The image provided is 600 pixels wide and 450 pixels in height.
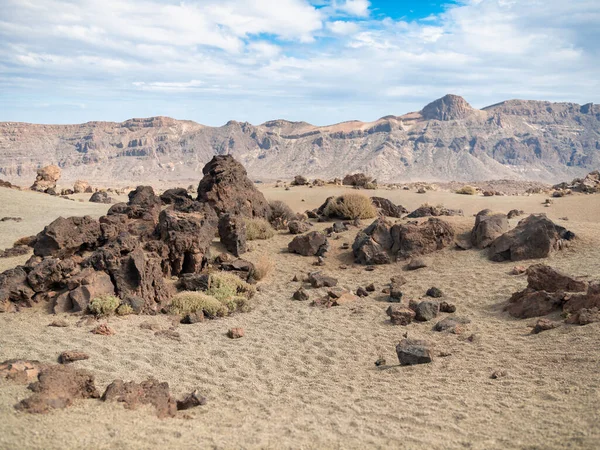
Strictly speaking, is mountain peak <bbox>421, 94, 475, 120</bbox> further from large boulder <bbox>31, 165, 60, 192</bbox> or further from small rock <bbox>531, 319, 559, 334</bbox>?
small rock <bbox>531, 319, 559, 334</bbox>

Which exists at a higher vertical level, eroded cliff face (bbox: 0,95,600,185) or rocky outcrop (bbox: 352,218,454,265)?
eroded cliff face (bbox: 0,95,600,185)

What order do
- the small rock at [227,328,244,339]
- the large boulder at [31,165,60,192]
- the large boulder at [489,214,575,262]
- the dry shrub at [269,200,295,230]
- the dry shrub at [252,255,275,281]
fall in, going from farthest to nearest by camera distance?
the large boulder at [31,165,60,192]
the dry shrub at [269,200,295,230]
the dry shrub at [252,255,275,281]
the large boulder at [489,214,575,262]
the small rock at [227,328,244,339]

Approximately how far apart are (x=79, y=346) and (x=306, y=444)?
4.87m

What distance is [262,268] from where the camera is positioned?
14945 mm

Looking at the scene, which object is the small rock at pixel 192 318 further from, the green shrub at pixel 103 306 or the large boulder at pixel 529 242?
the large boulder at pixel 529 242

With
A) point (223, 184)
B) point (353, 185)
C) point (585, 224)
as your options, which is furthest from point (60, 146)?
point (585, 224)

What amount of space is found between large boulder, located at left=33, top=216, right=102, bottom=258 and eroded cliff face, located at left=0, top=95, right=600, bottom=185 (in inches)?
3994

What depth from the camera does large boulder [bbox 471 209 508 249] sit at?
15.7 m

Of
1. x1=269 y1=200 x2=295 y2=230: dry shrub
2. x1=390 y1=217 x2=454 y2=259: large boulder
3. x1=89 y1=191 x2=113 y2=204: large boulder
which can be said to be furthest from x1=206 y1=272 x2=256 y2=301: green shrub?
x1=89 y1=191 x2=113 y2=204: large boulder

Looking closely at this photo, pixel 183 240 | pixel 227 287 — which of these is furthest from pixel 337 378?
pixel 183 240

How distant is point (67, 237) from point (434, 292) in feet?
30.9

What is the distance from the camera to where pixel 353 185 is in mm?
37906

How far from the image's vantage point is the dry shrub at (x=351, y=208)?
68.9ft

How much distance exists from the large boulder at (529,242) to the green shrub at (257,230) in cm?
761
